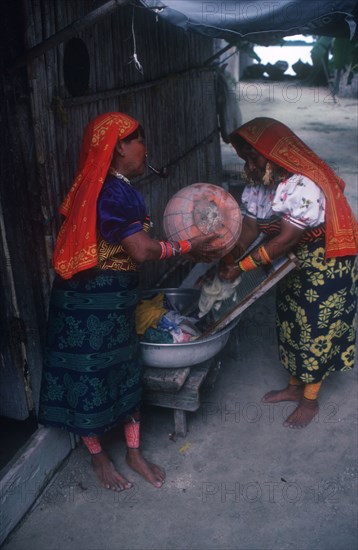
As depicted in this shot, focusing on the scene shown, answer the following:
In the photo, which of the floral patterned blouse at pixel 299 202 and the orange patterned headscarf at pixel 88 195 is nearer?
the orange patterned headscarf at pixel 88 195

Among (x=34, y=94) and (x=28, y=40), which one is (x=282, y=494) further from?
(x=28, y=40)

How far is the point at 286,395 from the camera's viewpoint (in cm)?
409

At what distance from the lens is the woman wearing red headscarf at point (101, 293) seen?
263 centimetres

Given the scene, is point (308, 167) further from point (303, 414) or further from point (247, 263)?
point (303, 414)

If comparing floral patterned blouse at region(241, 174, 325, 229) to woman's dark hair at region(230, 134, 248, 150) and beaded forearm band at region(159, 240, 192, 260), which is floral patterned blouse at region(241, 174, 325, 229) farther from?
beaded forearm band at region(159, 240, 192, 260)

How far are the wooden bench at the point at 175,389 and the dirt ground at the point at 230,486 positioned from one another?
305 mm

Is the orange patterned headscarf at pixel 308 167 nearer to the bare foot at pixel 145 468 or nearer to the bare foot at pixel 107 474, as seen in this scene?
the bare foot at pixel 145 468

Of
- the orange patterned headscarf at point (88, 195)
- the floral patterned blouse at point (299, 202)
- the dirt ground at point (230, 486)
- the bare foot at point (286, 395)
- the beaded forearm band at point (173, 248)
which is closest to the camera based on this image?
the orange patterned headscarf at point (88, 195)

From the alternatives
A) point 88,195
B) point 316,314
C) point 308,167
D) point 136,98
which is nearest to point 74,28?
point 88,195

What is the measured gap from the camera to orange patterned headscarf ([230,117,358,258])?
10.4ft

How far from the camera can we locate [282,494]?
10.7 feet

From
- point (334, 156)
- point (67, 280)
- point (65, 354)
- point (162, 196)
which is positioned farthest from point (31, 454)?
point (334, 156)

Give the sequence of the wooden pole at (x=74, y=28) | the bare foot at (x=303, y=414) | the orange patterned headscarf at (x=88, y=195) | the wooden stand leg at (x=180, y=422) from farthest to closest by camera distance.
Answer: the bare foot at (x=303, y=414) → the wooden stand leg at (x=180, y=422) → the orange patterned headscarf at (x=88, y=195) → the wooden pole at (x=74, y=28)

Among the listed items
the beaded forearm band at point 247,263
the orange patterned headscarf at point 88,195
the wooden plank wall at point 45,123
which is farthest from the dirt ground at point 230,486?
the orange patterned headscarf at point 88,195
